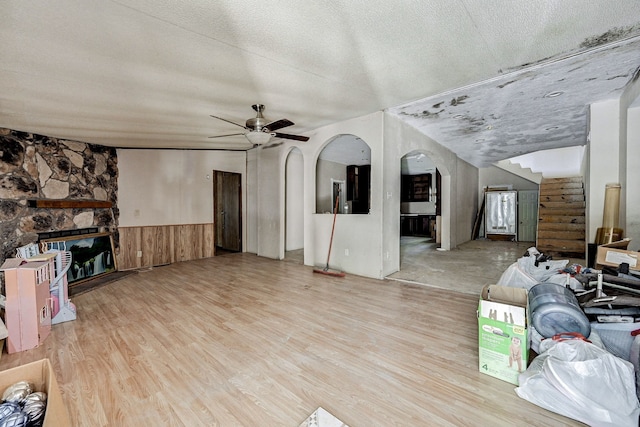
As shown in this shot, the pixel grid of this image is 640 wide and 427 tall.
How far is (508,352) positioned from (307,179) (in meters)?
4.24

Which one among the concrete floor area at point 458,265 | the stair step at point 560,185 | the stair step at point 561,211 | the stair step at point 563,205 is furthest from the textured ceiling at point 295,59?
the stair step at point 560,185

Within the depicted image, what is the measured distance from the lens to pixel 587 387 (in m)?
1.40

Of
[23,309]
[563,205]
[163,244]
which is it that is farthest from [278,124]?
[563,205]

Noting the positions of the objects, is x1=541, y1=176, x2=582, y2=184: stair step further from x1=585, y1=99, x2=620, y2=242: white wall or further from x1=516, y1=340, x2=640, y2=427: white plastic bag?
x1=516, y1=340, x2=640, y2=427: white plastic bag

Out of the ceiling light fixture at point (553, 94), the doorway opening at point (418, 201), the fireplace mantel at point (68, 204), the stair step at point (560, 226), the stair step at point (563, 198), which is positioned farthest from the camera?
the doorway opening at point (418, 201)

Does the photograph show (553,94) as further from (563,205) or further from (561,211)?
(563,205)

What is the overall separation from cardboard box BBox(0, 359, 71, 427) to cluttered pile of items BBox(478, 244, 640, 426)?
2.29m

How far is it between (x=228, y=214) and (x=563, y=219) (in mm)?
8627

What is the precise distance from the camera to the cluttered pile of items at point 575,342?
54.4 inches

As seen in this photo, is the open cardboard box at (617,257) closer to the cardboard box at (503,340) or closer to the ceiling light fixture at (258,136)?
the cardboard box at (503,340)

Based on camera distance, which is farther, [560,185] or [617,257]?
[560,185]

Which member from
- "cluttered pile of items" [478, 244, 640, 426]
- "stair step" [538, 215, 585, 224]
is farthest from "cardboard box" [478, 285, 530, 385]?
"stair step" [538, 215, 585, 224]

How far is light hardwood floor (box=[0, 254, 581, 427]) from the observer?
151 centimetres

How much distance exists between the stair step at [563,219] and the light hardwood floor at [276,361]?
194 inches
